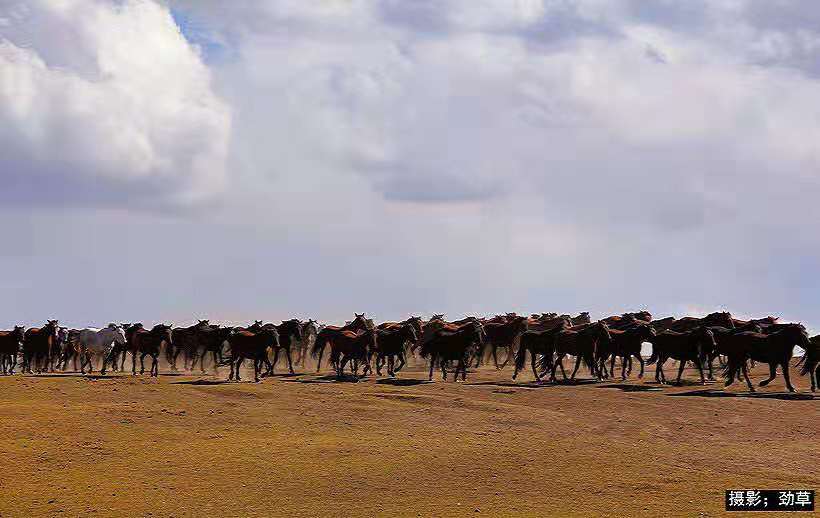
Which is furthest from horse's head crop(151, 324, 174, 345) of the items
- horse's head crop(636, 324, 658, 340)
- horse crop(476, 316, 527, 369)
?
horse's head crop(636, 324, 658, 340)

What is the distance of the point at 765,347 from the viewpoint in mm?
36625

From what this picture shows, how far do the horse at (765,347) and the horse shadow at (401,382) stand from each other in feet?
43.3

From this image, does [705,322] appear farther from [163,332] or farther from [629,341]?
[163,332]

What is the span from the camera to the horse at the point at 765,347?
3603 centimetres

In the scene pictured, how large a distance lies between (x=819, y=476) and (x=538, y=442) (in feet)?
22.8

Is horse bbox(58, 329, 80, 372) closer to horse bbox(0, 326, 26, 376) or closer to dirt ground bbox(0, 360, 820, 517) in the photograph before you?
horse bbox(0, 326, 26, 376)

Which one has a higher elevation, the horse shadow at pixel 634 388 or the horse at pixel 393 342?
the horse at pixel 393 342

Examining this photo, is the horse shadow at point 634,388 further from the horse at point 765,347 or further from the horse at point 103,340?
the horse at point 103,340
